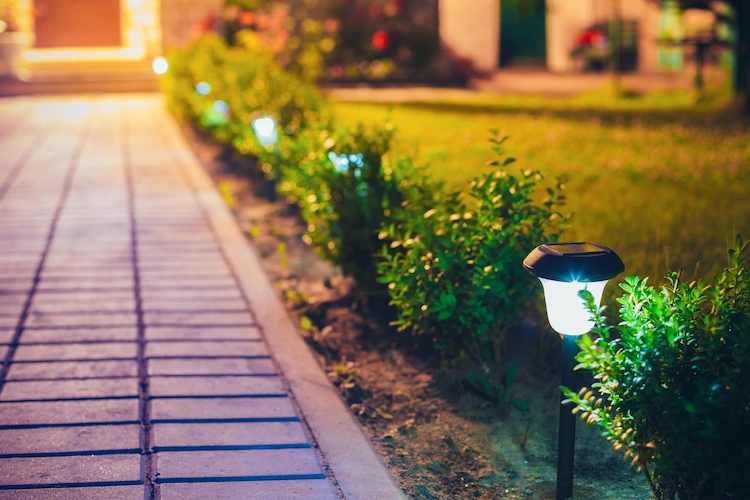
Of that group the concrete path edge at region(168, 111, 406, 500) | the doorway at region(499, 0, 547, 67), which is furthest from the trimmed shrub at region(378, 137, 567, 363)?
the doorway at region(499, 0, 547, 67)

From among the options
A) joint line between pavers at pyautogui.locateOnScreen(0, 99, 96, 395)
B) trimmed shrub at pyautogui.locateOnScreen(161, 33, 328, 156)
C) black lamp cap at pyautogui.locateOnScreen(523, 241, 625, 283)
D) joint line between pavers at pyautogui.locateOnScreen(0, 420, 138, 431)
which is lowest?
joint line between pavers at pyautogui.locateOnScreen(0, 420, 138, 431)

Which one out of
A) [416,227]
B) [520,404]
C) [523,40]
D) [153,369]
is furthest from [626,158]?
[523,40]

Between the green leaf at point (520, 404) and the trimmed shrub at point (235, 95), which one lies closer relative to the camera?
the green leaf at point (520, 404)

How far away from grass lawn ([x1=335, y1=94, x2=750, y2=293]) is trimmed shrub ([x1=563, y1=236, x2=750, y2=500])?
133 cm

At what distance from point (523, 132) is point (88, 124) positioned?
6439mm

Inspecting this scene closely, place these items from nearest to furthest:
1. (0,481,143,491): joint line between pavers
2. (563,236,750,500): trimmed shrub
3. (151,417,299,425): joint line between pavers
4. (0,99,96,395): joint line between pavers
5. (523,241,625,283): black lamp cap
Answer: (563,236,750,500): trimmed shrub
(523,241,625,283): black lamp cap
(0,481,143,491): joint line between pavers
(151,417,299,425): joint line between pavers
(0,99,96,395): joint line between pavers

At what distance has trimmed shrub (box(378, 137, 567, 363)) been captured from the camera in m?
3.86

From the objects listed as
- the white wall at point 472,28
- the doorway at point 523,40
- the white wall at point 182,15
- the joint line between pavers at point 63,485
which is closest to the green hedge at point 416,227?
the joint line between pavers at point 63,485

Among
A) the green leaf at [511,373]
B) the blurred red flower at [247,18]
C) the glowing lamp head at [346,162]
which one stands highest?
the blurred red flower at [247,18]

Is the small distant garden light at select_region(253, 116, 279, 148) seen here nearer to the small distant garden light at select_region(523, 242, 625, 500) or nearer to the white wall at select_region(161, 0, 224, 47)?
the small distant garden light at select_region(523, 242, 625, 500)

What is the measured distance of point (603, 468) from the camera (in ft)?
11.4

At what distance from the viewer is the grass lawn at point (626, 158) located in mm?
5730

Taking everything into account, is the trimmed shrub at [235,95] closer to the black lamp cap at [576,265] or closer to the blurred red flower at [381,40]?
the black lamp cap at [576,265]

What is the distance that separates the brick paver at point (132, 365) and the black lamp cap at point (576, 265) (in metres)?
1.10
